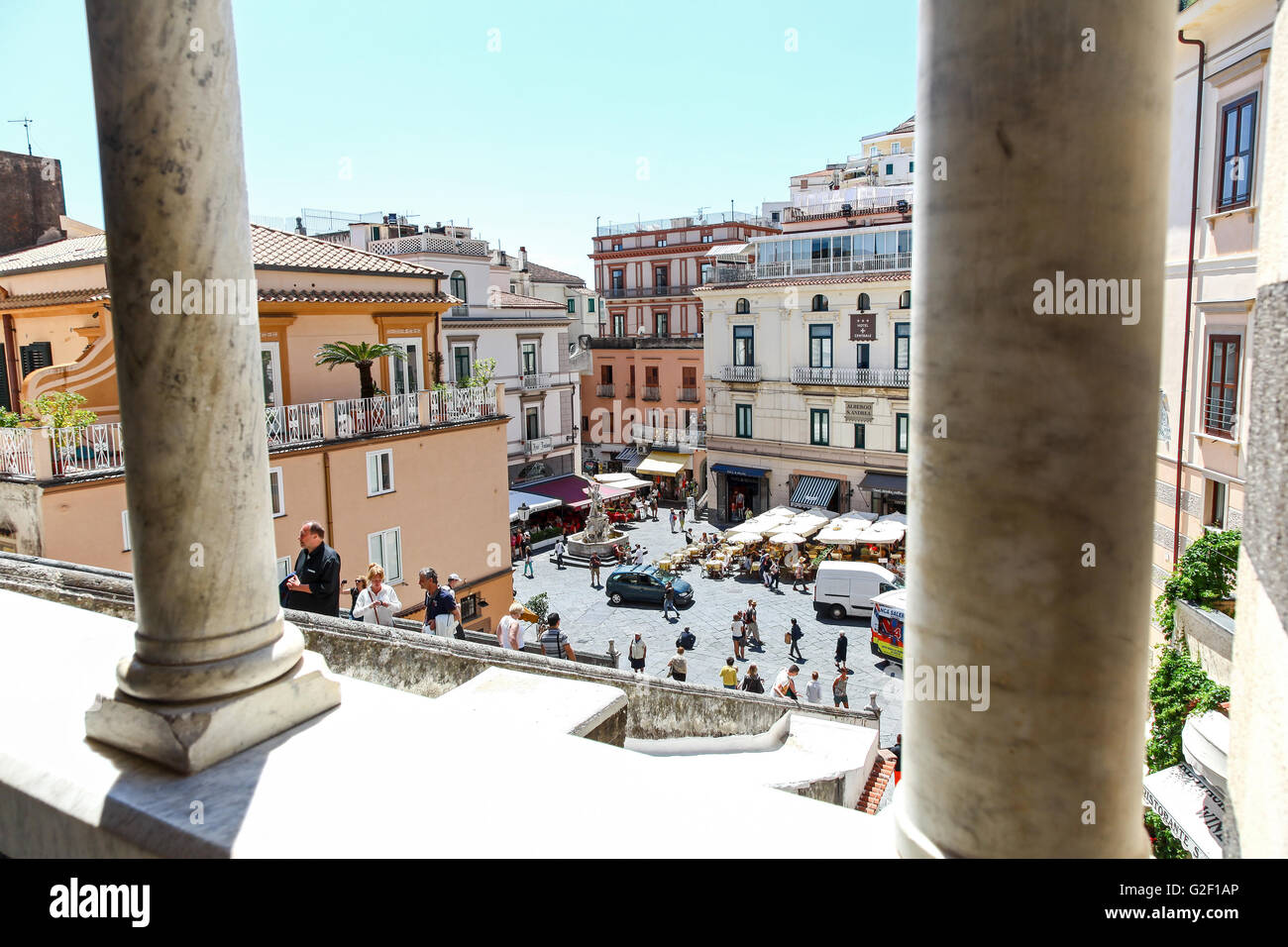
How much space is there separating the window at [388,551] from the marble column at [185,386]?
16.0 metres

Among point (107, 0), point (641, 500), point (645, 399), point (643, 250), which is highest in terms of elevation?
point (643, 250)

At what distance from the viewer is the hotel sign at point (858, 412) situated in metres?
33.9

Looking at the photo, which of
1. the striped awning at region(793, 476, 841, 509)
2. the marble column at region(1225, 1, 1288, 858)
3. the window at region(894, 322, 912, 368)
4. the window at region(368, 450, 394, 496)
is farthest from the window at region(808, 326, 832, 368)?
the marble column at region(1225, 1, 1288, 858)

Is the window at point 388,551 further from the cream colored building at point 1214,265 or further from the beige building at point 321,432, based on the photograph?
the cream colored building at point 1214,265

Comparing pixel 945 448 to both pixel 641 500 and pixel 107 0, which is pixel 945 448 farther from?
pixel 641 500

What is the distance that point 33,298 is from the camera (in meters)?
19.1

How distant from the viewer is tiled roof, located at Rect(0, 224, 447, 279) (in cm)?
1870

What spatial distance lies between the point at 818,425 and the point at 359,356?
2087cm

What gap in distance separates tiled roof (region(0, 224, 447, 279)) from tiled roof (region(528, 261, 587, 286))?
92.4ft

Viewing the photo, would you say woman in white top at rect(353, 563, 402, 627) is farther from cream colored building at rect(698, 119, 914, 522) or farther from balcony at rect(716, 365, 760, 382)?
balcony at rect(716, 365, 760, 382)

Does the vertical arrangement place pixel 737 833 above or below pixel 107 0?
below

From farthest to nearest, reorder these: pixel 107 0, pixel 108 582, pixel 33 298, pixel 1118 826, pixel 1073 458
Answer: pixel 33 298
pixel 108 582
pixel 107 0
pixel 1118 826
pixel 1073 458
